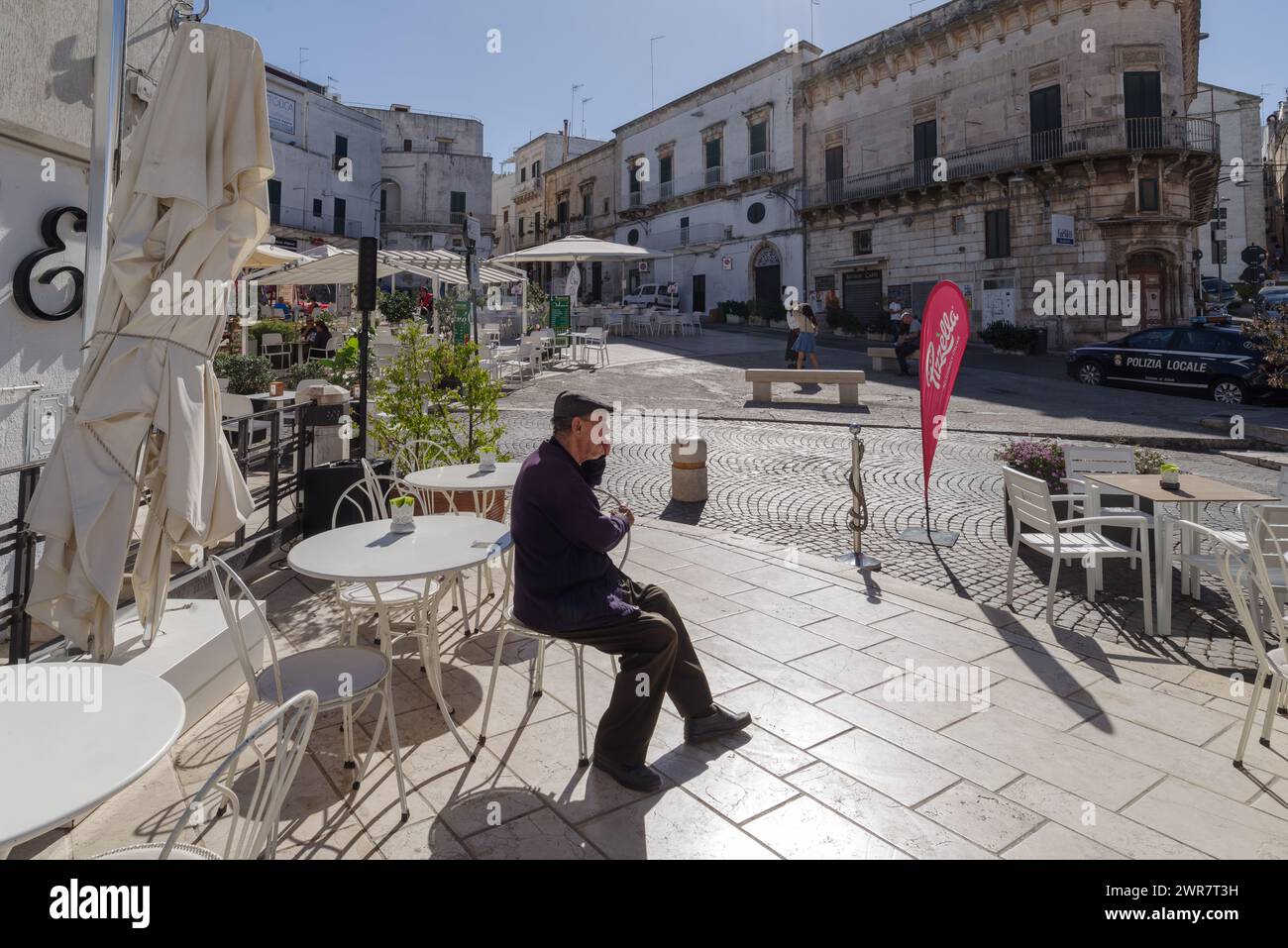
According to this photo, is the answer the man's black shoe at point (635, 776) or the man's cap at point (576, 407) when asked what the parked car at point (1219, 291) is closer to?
the man's cap at point (576, 407)

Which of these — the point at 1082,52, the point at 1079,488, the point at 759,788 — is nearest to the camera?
the point at 759,788

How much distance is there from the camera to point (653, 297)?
31.9 metres

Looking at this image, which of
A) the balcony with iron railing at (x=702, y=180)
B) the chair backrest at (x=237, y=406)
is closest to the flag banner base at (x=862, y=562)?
the chair backrest at (x=237, y=406)

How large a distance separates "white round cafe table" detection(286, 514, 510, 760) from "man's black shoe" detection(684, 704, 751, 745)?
85cm

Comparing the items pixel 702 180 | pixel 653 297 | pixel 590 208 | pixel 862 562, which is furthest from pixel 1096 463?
pixel 590 208

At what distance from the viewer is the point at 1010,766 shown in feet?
9.75

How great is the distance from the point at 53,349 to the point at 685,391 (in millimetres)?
11143

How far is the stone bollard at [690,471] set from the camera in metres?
7.32

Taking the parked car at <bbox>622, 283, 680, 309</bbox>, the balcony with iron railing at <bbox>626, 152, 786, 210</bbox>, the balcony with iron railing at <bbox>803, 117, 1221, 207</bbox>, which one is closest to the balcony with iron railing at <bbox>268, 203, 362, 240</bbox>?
the balcony with iron railing at <bbox>626, 152, 786, 210</bbox>

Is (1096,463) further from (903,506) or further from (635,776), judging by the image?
(635,776)

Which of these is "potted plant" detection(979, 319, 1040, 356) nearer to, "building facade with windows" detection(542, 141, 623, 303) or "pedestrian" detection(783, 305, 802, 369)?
"pedestrian" detection(783, 305, 802, 369)

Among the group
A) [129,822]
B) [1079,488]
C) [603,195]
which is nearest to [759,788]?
[129,822]

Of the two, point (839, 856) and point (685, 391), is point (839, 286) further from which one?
point (839, 856)

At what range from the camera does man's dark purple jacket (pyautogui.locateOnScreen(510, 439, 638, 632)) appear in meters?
2.82
